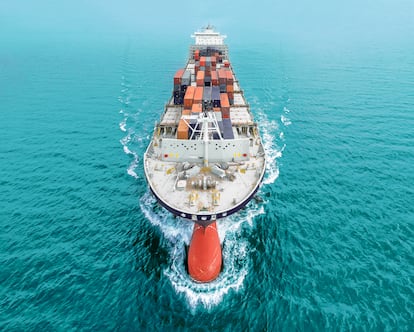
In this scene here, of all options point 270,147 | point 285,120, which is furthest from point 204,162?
point 285,120

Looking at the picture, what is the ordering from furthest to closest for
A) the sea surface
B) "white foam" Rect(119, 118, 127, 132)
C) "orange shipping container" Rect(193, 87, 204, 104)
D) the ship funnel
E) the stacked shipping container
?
"white foam" Rect(119, 118, 127, 132), "orange shipping container" Rect(193, 87, 204, 104), the stacked shipping container, the ship funnel, the sea surface

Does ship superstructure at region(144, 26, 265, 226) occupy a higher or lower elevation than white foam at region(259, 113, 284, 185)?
higher

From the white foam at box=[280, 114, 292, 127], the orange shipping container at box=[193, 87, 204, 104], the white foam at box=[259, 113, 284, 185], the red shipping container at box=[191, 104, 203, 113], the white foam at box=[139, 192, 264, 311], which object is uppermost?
the orange shipping container at box=[193, 87, 204, 104]

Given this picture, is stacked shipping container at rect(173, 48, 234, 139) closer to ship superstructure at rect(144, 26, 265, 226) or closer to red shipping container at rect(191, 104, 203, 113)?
red shipping container at rect(191, 104, 203, 113)

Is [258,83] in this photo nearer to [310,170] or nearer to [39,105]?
→ [310,170]

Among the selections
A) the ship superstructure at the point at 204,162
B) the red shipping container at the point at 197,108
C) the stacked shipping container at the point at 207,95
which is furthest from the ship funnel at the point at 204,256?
the red shipping container at the point at 197,108

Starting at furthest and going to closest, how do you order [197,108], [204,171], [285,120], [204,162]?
[285,120] < [197,108] < [204,162] < [204,171]

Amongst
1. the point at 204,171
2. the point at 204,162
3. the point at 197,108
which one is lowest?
the point at 204,171

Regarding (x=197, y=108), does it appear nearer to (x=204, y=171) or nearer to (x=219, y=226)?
(x=204, y=171)

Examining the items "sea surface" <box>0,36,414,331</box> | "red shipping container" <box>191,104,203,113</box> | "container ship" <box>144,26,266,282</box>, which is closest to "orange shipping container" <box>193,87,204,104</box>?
"container ship" <box>144,26,266,282</box>
